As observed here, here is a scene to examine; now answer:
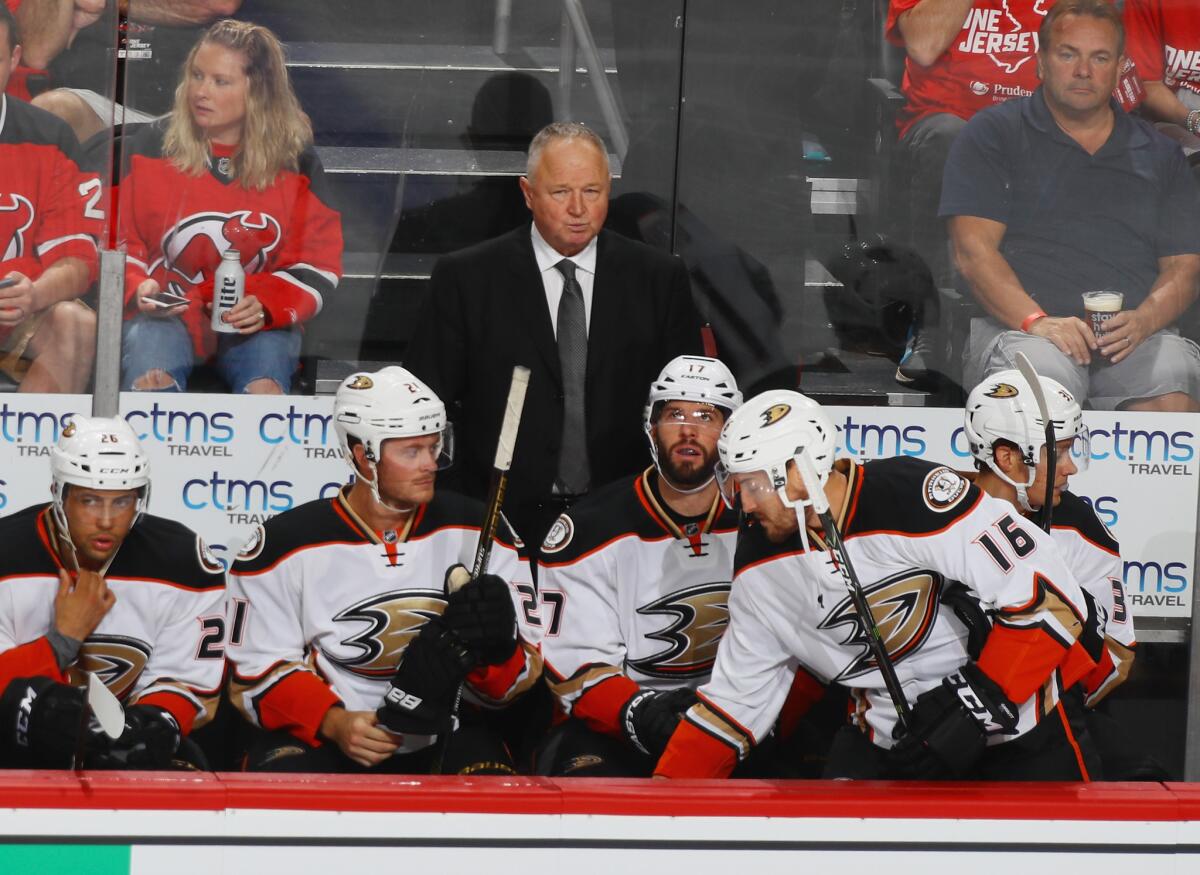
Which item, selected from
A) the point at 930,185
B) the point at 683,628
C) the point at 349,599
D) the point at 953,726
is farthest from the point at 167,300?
the point at 953,726

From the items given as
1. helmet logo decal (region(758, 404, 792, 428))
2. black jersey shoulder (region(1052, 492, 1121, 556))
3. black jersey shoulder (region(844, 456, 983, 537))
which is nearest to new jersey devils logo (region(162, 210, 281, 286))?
helmet logo decal (region(758, 404, 792, 428))

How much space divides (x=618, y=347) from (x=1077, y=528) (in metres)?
1.16

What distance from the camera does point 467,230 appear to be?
466cm

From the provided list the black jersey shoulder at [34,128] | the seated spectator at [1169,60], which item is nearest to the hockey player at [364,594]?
the black jersey shoulder at [34,128]

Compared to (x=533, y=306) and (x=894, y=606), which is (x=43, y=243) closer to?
(x=533, y=306)

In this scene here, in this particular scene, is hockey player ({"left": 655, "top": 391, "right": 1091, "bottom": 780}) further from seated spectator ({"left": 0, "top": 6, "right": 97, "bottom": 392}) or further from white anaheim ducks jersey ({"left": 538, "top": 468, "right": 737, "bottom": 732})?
seated spectator ({"left": 0, "top": 6, "right": 97, "bottom": 392})

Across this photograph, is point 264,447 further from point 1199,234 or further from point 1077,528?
point 1199,234

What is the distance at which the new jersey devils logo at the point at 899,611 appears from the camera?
335 cm

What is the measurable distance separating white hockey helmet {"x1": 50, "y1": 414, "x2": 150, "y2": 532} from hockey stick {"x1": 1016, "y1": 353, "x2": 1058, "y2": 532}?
1.81 meters

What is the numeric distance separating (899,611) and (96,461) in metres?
1.61

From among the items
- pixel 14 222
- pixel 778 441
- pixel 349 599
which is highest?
pixel 14 222

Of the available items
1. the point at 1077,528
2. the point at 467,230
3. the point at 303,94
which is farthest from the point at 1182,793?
the point at 303,94

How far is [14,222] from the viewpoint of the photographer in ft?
14.2

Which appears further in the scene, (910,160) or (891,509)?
(910,160)
